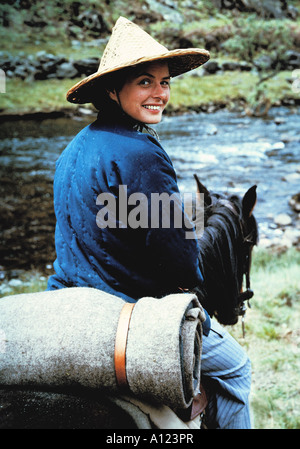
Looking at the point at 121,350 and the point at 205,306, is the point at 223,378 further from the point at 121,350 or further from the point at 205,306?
the point at 121,350

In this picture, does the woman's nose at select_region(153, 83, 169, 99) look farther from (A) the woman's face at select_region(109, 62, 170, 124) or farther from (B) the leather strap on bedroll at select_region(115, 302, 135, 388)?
(B) the leather strap on bedroll at select_region(115, 302, 135, 388)

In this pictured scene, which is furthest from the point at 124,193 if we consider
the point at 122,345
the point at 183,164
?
the point at 183,164

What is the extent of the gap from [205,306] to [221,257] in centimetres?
31

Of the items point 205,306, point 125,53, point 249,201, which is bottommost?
point 205,306

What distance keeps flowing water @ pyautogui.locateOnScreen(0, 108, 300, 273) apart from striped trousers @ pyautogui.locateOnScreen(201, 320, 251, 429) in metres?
6.27

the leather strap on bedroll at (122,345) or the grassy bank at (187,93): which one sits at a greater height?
the leather strap on bedroll at (122,345)

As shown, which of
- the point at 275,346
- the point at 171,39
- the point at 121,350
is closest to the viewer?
the point at 121,350

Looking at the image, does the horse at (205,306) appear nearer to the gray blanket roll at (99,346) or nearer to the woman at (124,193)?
the gray blanket roll at (99,346)

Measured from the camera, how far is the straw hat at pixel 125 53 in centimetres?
162

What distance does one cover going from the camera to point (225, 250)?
7.84 ft

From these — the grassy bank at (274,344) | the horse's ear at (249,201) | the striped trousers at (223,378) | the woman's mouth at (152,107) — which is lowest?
the grassy bank at (274,344)

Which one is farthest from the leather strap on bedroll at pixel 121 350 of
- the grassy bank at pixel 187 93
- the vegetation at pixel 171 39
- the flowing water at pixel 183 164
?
the vegetation at pixel 171 39

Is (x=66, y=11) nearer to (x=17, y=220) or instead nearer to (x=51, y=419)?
(x=17, y=220)

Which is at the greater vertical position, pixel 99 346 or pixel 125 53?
pixel 125 53
